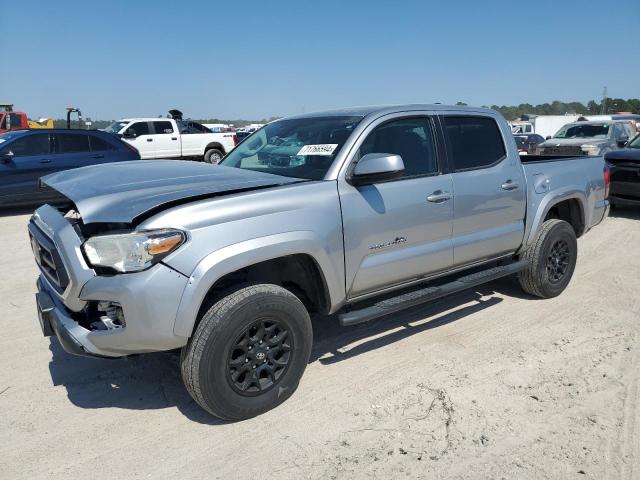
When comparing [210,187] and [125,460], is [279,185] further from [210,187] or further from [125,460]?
[125,460]

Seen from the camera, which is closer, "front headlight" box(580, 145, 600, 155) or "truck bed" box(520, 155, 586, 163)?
"truck bed" box(520, 155, 586, 163)

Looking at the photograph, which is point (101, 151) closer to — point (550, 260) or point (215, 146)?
point (215, 146)


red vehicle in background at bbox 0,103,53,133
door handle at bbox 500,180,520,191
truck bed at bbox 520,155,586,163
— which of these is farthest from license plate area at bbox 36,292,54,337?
red vehicle in background at bbox 0,103,53,133

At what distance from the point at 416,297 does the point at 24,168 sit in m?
8.73

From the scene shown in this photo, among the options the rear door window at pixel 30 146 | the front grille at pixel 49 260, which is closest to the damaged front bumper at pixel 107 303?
the front grille at pixel 49 260

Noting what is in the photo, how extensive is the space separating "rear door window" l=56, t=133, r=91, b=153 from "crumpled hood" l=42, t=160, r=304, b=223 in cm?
760

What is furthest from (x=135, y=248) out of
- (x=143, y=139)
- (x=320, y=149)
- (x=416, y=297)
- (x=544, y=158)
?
(x=143, y=139)

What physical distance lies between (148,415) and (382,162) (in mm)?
2144

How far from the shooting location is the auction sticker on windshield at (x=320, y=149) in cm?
363

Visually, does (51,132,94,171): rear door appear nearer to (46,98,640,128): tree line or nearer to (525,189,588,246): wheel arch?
(525,189,588,246): wheel arch

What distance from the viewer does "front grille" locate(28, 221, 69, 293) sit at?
2928 mm

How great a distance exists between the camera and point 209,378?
2.90 metres

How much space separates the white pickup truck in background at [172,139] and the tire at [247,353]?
14461 millimetres

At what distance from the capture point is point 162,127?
1773cm
